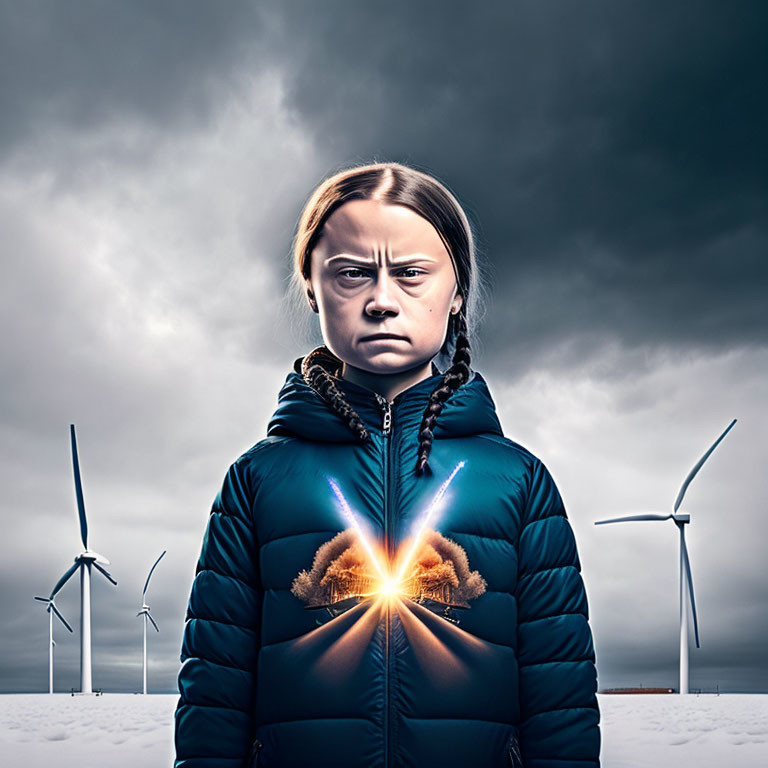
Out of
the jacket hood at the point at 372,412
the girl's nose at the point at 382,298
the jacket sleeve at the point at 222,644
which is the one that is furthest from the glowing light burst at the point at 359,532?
the girl's nose at the point at 382,298

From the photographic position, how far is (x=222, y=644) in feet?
12.2

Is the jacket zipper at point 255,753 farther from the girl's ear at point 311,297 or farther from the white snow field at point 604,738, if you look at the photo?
the white snow field at point 604,738

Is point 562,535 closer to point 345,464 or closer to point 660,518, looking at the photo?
point 345,464

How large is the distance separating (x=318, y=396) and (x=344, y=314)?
0.36 meters

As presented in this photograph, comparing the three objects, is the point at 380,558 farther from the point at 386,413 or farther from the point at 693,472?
the point at 693,472

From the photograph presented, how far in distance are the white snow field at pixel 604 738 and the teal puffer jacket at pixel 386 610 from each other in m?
5.07

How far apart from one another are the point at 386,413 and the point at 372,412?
0.06 m

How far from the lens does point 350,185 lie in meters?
4.22

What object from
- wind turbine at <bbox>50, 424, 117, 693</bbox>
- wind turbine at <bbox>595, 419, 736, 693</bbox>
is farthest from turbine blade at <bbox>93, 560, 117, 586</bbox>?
wind turbine at <bbox>595, 419, 736, 693</bbox>

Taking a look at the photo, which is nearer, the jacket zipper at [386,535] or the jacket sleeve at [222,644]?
the jacket zipper at [386,535]

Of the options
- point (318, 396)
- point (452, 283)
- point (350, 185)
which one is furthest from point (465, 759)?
point (350, 185)

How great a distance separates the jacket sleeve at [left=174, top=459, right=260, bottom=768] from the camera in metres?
3.60

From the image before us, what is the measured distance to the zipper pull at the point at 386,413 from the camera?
3.94 m

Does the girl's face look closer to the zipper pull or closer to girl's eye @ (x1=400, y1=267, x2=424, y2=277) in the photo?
girl's eye @ (x1=400, y1=267, x2=424, y2=277)
